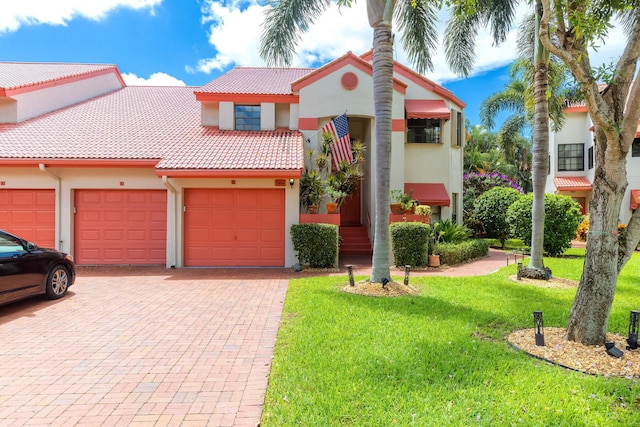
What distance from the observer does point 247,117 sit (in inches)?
596

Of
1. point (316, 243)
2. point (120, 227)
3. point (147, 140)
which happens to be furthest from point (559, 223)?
point (120, 227)

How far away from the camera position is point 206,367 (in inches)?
179

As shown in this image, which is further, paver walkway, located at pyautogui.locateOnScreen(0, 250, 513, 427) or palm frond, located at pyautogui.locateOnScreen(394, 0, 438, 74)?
palm frond, located at pyautogui.locateOnScreen(394, 0, 438, 74)

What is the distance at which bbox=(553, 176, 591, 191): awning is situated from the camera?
21.7 metres

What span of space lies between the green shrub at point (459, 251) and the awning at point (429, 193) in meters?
2.21

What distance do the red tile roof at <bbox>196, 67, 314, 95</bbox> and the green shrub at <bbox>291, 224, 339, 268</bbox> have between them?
21.2 feet

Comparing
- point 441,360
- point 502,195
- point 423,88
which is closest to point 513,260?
point 502,195

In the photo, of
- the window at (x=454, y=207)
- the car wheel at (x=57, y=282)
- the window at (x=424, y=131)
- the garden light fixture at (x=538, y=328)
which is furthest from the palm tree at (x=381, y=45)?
the window at (x=454, y=207)

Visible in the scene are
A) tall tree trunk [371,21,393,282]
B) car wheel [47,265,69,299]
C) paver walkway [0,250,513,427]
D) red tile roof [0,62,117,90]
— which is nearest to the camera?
paver walkway [0,250,513,427]

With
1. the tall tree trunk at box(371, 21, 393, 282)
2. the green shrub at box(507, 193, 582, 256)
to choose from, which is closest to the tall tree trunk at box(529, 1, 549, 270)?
the tall tree trunk at box(371, 21, 393, 282)

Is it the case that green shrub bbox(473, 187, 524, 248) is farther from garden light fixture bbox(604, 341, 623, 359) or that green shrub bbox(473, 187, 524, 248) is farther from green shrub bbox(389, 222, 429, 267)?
garden light fixture bbox(604, 341, 623, 359)

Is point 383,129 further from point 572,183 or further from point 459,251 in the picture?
point 572,183

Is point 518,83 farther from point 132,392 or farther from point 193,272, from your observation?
point 132,392

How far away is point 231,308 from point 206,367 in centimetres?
270
